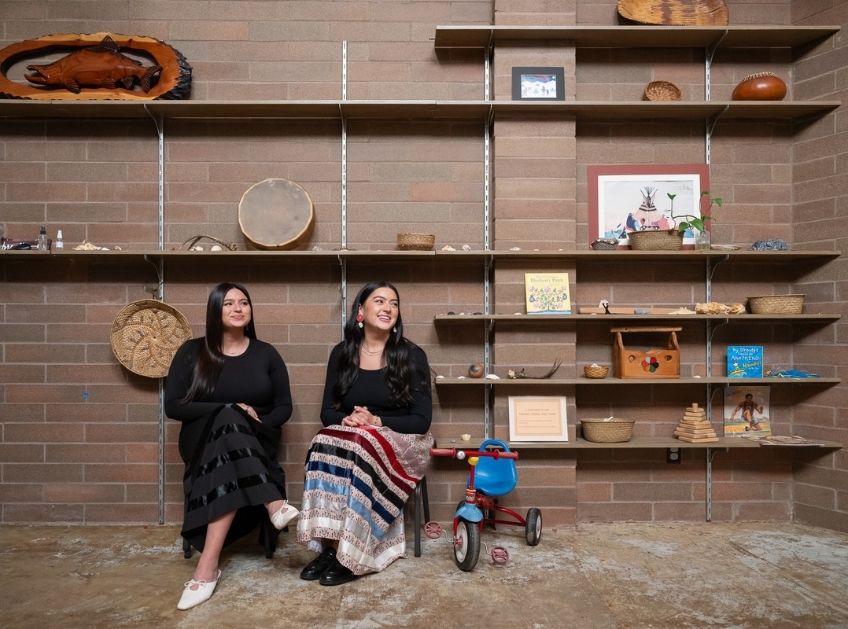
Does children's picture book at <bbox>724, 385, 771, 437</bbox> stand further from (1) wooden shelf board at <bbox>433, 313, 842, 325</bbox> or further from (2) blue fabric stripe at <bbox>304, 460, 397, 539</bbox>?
(2) blue fabric stripe at <bbox>304, 460, 397, 539</bbox>

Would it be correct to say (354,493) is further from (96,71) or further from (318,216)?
(96,71)

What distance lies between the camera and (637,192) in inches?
135

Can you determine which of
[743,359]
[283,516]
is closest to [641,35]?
[743,359]

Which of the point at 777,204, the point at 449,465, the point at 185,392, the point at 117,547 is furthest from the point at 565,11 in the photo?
the point at 117,547

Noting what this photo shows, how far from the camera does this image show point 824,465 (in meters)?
3.31

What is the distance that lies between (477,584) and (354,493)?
67 centimetres

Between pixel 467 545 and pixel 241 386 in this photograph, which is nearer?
pixel 467 545

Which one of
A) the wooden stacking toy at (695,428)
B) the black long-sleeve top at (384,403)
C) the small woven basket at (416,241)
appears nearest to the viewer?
the black long-sleeve top at (384,403)

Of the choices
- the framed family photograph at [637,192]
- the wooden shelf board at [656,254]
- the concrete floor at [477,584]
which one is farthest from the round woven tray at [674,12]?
the concrete floor at [477,584]

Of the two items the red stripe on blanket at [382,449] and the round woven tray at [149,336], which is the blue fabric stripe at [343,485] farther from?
the round woven tray at [149,336]

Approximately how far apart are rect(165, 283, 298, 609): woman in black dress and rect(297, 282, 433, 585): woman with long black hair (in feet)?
0.68

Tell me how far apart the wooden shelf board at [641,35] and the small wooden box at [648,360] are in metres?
1.62

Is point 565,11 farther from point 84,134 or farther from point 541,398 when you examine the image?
point 84,134

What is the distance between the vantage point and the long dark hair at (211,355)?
2.81m
